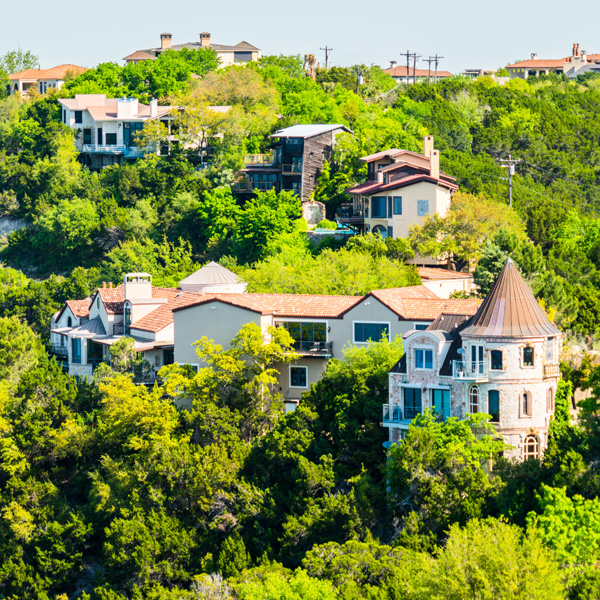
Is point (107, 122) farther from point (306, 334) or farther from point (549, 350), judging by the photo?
point (549, 350)

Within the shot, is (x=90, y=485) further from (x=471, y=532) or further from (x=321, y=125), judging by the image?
(x=321, y=125)

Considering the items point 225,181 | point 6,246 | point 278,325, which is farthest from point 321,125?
point 278,325

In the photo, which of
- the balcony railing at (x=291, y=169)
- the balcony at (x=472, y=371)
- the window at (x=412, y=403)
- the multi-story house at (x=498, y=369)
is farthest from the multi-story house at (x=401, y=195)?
the balcony at (x=472, y=371)

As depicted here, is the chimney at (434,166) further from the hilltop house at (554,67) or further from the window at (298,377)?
the hilltop house at (554,67)

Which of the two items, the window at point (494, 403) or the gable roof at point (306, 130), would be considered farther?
the gable roof at point (306, 130)

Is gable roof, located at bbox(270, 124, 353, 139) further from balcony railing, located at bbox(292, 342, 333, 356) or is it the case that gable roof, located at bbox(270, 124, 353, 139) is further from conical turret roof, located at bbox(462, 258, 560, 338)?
conical turret roof, located at bbox(462, 258, 560, 338)

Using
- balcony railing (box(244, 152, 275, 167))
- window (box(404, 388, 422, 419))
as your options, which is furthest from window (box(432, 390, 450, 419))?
balcony railing (box(244, 152, 275, 167))
